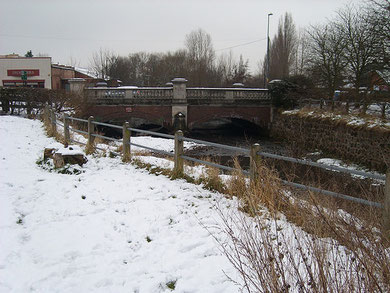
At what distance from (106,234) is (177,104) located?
68.0 feet

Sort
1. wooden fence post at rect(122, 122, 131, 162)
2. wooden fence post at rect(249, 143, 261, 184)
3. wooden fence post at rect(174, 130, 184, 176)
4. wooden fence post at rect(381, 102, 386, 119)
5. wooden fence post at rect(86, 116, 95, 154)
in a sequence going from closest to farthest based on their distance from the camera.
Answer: wooden fence post at rect(249, 143, 261, 184) → wooden fence post at rect(174, 130, 184, 176) → wooden fence post at rect(122, 122, 131, 162) → wooden fence post at rect(86, 116, 95, 154) → wooden fence post at rect(381, 102, 386, 119)

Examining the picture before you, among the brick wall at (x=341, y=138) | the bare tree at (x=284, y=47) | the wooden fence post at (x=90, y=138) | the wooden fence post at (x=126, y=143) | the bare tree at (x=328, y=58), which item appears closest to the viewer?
the wooden fence post at (x=126, y=143)

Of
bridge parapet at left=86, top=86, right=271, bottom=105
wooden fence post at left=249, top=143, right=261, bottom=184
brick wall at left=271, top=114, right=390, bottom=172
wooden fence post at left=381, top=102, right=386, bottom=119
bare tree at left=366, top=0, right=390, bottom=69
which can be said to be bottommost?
brick wall at left=271, top=114, right=390, bottom=172

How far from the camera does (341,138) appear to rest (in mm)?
17094

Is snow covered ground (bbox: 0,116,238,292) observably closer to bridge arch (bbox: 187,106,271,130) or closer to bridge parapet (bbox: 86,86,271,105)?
bridge parapet (bbox: 86,86,271,105)

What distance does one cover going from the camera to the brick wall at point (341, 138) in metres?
14.3

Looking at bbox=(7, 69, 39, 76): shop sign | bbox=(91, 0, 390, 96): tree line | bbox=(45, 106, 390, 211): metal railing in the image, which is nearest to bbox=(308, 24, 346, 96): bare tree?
bbox=(91, 0, 390, 96): tree line

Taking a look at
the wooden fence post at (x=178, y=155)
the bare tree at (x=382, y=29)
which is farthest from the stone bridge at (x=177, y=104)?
the wooden fence post at (x=178, y=155)

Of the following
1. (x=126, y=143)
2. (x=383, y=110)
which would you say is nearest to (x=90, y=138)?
(x=126, y=143)

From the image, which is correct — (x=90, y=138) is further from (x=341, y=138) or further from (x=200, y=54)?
(x=200, y=54)

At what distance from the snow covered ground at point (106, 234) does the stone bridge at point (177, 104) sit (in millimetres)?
16951

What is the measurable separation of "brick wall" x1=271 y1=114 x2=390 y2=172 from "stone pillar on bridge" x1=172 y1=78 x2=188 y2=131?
728 centimetres

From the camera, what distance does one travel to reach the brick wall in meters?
14.3

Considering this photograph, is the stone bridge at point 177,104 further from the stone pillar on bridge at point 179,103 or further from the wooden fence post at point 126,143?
the wooden fence post at point 126,143
